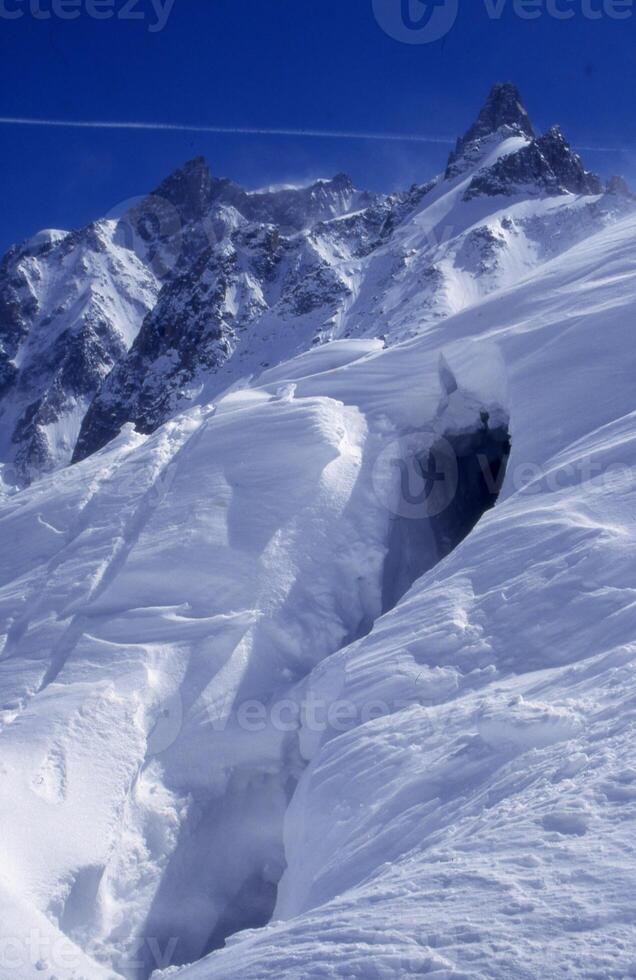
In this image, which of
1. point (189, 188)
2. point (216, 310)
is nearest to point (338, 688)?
point (216, 310)

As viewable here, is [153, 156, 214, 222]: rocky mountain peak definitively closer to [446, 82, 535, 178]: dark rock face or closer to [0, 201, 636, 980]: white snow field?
[446, 82, 535, 178]: dark rock face

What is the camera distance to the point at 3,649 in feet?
32.0

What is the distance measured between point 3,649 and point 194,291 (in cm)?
8294

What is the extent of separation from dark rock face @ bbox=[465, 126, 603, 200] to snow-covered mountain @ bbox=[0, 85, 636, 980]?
65873 millimetres

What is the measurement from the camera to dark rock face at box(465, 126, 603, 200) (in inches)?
2977

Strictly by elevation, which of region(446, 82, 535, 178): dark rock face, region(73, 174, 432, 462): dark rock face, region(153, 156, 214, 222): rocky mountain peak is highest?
region(153, 156, 214, 222): rocky mountain peak

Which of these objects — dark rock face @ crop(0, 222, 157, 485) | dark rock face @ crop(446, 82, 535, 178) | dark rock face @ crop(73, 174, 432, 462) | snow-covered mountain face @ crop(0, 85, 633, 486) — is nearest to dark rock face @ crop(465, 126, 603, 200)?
snow-covered mountain face @ crop(0, 85, 633, 486)

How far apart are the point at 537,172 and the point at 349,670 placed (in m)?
76.8

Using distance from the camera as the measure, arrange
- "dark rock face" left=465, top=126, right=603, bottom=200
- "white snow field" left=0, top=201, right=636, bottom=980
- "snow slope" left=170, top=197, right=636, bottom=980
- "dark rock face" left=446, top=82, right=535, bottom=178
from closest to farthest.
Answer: "snow slope" left=170, top=197, right=636, bottom=980 < "white snow field" left=0, top=201, right=636, bottom=980 < "dark rock face" left=465, top=126, right=603, bottom=200 < "dark rock face" left=446, top=82, right=535, bottom=178

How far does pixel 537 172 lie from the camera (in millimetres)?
75812

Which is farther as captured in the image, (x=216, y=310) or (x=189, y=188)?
(x=189, y=188)

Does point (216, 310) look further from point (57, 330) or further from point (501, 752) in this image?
point (501, 752)

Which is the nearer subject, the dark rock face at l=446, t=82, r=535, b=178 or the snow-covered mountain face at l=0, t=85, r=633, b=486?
the snow-covered mountain face at l=0, t=85, r=633, b=486

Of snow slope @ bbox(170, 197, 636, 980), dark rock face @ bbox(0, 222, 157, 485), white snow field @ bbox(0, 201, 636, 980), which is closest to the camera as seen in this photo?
snow slope @ bbox(170, 197, 636, 980)
